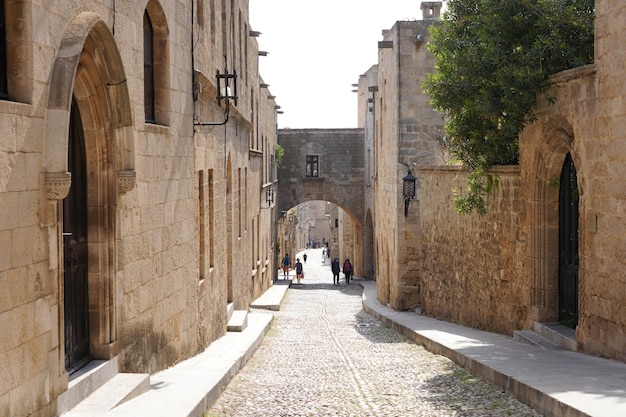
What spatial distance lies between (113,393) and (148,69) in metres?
4.06

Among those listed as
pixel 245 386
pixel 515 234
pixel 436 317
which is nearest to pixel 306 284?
pixel 436 317

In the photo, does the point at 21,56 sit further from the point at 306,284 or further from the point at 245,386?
the point at 306,284

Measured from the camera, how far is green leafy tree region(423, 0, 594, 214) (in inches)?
406

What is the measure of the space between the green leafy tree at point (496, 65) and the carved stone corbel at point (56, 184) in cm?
665

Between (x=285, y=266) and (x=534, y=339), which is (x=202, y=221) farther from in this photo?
(x=285, y=266)

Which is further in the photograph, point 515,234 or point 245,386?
point 515,234

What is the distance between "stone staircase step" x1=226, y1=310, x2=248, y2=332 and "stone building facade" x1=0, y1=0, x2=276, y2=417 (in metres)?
1.38

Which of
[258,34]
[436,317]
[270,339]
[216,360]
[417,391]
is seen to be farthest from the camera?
[258,34]

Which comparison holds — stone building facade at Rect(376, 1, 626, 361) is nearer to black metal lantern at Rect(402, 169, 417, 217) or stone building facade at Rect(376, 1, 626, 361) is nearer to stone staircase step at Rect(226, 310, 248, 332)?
black metal lantern at Rect(402, 169, 417, 217)

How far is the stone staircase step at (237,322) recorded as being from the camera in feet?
46.5

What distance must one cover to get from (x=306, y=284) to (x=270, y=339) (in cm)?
2054

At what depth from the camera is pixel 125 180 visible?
7.09 meters

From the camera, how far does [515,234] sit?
11.6 meters

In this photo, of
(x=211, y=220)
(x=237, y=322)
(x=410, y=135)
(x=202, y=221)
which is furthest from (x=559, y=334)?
(x=410, y=135)
